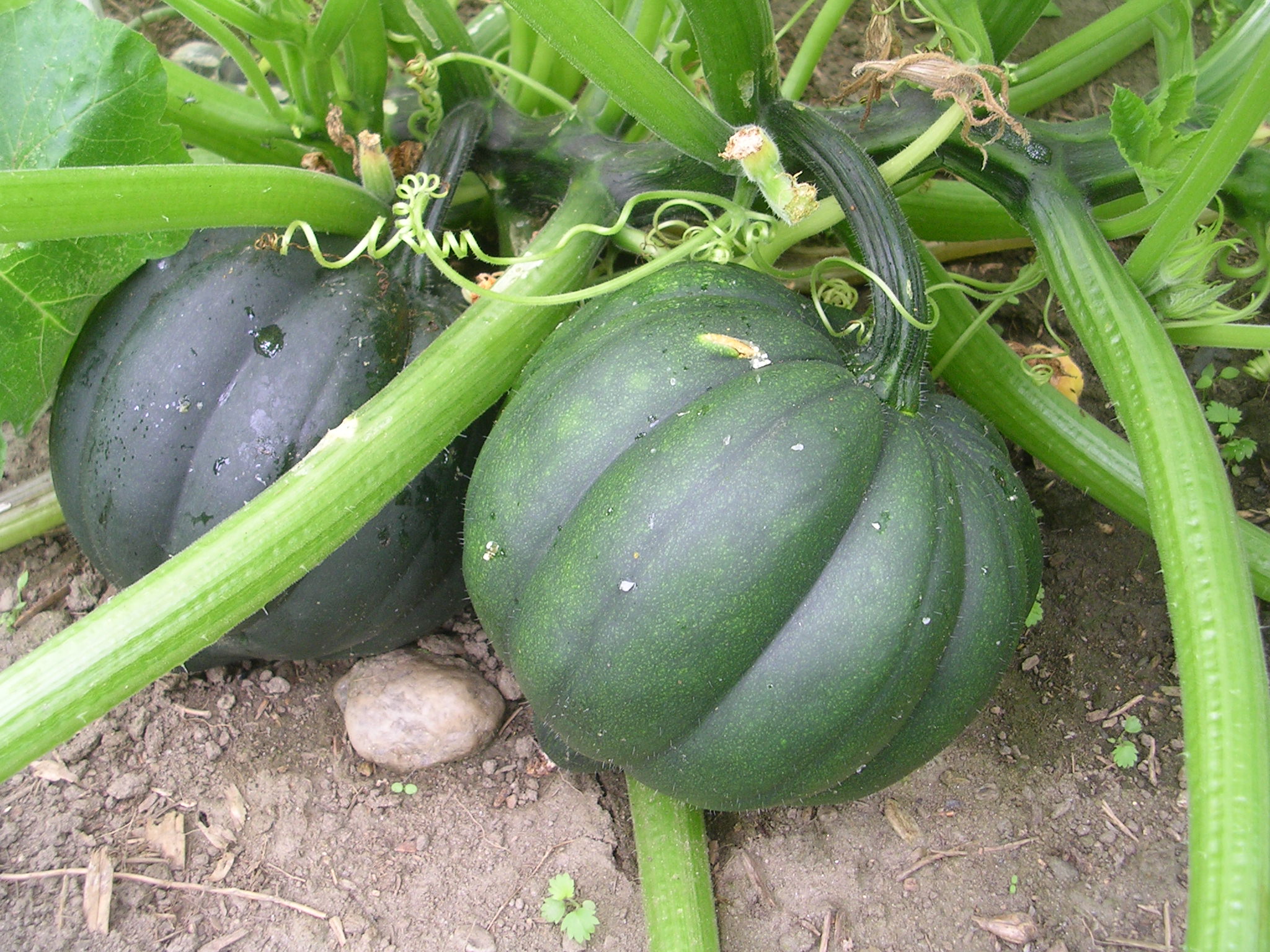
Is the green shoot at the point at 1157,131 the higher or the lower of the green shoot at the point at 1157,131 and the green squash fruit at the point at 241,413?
the higher

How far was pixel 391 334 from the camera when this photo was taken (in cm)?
162

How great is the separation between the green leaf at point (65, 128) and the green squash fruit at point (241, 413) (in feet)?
0.30

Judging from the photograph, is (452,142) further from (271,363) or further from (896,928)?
(896,928)

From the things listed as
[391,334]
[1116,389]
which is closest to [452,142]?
[391,334]

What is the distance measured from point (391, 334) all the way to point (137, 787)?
87 cm

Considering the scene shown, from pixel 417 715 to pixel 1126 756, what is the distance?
118 centimetres

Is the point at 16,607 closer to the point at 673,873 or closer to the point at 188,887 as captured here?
the point at 188,887

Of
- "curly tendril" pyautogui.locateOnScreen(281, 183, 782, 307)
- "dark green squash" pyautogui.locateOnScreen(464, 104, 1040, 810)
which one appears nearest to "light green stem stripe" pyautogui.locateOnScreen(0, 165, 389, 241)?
"curly tendril" pyautogui.locateOnScreen(281, 183, 782, 307)

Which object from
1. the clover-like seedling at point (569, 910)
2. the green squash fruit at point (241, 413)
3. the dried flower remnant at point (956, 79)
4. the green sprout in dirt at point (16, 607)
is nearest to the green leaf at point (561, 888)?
the clover-like seedling at point (569, 910)

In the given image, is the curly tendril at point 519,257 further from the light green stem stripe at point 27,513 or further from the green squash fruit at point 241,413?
the light green stem stripe at point 27,513

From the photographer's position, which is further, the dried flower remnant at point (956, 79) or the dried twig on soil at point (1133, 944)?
the dried twig on soil at point (1133, 944)

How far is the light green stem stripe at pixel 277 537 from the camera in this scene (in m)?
1.12

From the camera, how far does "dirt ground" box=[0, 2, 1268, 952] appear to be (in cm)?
158

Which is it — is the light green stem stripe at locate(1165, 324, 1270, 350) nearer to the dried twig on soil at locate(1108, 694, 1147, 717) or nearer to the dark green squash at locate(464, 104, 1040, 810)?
the dark green squash at locate(464, 104, 1040, 810)
